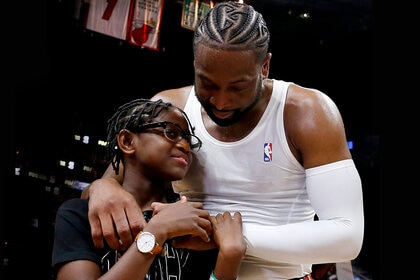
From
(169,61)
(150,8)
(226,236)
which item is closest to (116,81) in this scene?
(169,61)

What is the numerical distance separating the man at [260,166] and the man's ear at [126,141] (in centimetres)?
13

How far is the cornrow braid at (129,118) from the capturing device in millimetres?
1924

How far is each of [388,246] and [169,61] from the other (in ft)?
20.4

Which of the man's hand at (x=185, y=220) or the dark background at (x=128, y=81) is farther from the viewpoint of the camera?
the dark background at (x=128, y=81)

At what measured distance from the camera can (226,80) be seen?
1581mm

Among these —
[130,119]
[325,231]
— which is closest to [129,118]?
[130,119]

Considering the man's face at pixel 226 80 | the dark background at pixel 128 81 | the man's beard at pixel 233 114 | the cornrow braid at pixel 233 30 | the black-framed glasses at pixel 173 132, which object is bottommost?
the dark background at pixel 128 81

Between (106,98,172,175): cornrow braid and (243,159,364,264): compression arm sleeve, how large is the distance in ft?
1.93

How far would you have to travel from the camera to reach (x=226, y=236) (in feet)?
5.16

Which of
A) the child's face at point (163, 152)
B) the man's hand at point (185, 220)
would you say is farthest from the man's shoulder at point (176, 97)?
the man's hand at point (185, 220)

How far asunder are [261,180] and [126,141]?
21.3 inches

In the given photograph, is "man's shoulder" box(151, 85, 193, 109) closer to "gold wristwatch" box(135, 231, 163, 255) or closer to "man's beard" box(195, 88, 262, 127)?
"man's beard" box(195, 88, 262, 127)

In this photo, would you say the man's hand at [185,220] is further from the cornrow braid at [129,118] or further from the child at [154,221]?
the cornrow braid at [129,118]

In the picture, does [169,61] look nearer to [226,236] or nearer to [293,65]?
[293,65]
